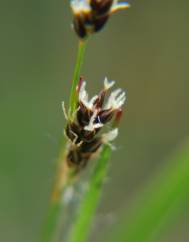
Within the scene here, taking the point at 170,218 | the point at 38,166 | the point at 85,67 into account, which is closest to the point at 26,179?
the point at 38,166

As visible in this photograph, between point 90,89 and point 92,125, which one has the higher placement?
point 90,89

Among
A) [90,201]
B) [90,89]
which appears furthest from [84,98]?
Result: [90,89]

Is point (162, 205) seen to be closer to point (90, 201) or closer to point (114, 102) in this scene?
point (90, 201)

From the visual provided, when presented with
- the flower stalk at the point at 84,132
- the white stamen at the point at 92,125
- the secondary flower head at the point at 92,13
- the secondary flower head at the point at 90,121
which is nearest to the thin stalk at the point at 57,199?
the flower stalk at the point at 84,132

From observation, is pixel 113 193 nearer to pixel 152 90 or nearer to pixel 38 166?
pixel 38 166

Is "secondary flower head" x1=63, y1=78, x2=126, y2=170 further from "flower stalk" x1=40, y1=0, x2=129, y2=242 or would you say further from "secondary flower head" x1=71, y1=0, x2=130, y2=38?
"secondary flower head" x1=71, y1=0, x2=130, y2=38

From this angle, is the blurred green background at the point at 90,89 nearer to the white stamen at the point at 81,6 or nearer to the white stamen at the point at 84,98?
the white stamen at the point at 84,98
